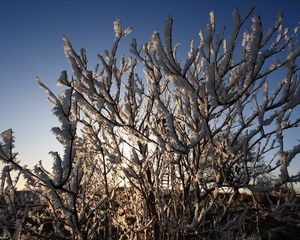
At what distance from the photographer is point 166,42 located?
5.76 feet

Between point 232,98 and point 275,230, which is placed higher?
point 232,98

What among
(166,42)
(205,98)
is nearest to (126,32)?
(166,42)

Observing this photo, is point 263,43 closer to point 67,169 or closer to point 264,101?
point 264,101

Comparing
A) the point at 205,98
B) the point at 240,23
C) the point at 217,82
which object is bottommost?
the point at 205,98

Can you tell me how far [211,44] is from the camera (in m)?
2.26

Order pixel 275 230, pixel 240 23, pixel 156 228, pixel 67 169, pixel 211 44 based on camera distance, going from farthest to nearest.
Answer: pixel 275 230 → pixel 156 228 → pixel 211 44 → pixel 240 23 → pixel 67 169

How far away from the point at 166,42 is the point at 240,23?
1.81 feet

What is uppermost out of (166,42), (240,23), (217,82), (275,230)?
(240,23)

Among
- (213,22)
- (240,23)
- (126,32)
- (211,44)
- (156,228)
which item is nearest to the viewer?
(240,23)

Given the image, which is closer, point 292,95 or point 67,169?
point 67,169

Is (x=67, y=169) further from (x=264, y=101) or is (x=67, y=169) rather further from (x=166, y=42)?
(x=264, y=101)

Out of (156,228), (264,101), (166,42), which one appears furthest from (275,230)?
(166,42)

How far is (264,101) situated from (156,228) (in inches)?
70.1

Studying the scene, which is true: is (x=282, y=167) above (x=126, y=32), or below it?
below
